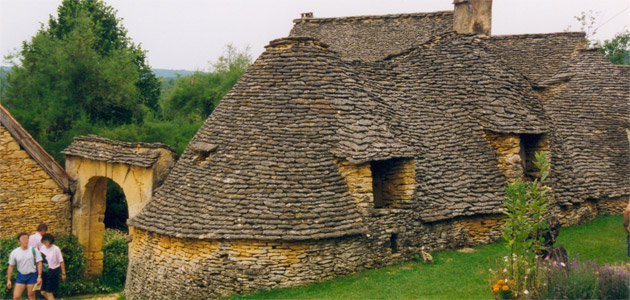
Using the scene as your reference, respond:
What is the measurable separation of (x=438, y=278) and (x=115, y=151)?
26.1ft

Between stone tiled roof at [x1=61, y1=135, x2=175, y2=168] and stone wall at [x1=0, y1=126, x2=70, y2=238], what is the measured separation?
38.3 inches

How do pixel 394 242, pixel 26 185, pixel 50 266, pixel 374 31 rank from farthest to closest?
pixel 374 31, pixel 26 185, pixel 394 242, pixel 50 266

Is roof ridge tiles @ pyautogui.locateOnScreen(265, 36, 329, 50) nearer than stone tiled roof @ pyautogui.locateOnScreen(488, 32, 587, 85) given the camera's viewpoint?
Yes

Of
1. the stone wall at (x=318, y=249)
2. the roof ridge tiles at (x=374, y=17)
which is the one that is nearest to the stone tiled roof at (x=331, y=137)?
the stone wall at (x=318, y=249)

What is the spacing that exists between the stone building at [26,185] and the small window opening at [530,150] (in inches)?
448

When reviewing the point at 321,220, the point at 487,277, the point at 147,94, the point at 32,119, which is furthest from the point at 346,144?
the point at 147,94

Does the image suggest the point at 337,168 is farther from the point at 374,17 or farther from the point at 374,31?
the point at 374,17

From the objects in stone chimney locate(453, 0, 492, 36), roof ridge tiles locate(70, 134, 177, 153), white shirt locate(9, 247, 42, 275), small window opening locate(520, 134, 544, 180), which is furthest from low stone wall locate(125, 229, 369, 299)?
stone chimney locate(453, 0, 492, 36)

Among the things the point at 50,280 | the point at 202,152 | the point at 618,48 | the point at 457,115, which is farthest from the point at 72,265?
the point at 618,48

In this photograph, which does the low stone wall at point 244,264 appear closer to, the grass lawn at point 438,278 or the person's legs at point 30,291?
→ the grass lawn at point 438,278

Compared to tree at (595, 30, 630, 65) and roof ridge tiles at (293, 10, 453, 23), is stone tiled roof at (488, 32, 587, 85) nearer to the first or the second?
roof ridge tiles at (293, 10, 453, 23)

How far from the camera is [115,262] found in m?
15.4

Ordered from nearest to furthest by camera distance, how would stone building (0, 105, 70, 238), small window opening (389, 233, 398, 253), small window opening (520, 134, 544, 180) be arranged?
1. small window opening (389, 233, 398, 253)
2. stone building (0, 105, 70, 238)
3. small window opening (520, 134, 544, 180)

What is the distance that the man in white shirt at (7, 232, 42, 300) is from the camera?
9500 millimetres
